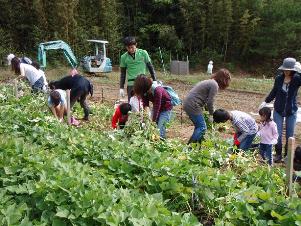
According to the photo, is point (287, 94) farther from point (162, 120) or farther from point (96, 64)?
point (96, 64)

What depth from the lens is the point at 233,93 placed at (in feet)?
55.0

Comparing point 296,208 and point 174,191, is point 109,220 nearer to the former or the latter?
point 174,191

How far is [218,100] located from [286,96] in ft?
28.1

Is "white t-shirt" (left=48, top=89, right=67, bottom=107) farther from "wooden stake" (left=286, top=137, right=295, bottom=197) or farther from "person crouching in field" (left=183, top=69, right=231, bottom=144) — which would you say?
"wooden stake" (left=286, top=137, right=295, bottom=197)

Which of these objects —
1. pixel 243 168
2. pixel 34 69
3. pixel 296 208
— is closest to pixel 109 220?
pixel 296 208

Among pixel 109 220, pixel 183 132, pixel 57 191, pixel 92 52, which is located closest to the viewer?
pixel 109 220

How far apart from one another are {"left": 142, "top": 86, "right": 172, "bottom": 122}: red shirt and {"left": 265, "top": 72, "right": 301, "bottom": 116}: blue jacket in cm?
145

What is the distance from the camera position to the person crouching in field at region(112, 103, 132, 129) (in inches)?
228

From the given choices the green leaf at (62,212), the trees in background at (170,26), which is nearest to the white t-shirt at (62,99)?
the green leaf at (62,212)

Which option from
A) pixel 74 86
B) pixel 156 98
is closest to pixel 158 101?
pixel 156 98

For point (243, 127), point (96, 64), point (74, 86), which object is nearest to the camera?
point (243, 127)

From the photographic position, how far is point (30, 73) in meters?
8.14

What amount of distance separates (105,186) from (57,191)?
36cm

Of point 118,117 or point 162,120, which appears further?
point 118,117
